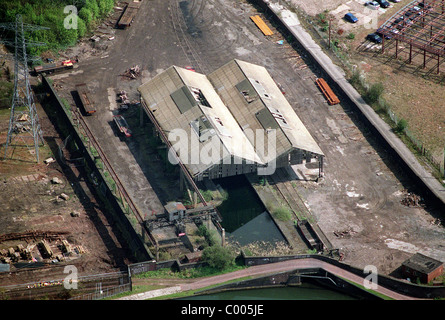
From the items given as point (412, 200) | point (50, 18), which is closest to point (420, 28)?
point (412, 200)

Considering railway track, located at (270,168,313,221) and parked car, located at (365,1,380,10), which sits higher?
parked car, located at (365,1,380,10)

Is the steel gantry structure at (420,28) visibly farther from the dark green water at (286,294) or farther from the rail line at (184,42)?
the dark green water at (286,294)

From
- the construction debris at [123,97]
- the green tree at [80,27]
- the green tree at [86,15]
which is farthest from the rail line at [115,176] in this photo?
the green tree at [86,15]

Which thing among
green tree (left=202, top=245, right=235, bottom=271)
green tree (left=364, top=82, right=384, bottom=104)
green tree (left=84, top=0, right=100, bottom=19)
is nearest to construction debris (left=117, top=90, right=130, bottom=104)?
green tree (left=84, top=0, right=100, bottom=19)

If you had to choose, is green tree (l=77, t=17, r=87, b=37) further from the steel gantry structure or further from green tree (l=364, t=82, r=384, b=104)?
the steel gantry structure

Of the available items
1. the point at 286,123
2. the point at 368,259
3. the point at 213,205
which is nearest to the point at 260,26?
the point at 286,123
